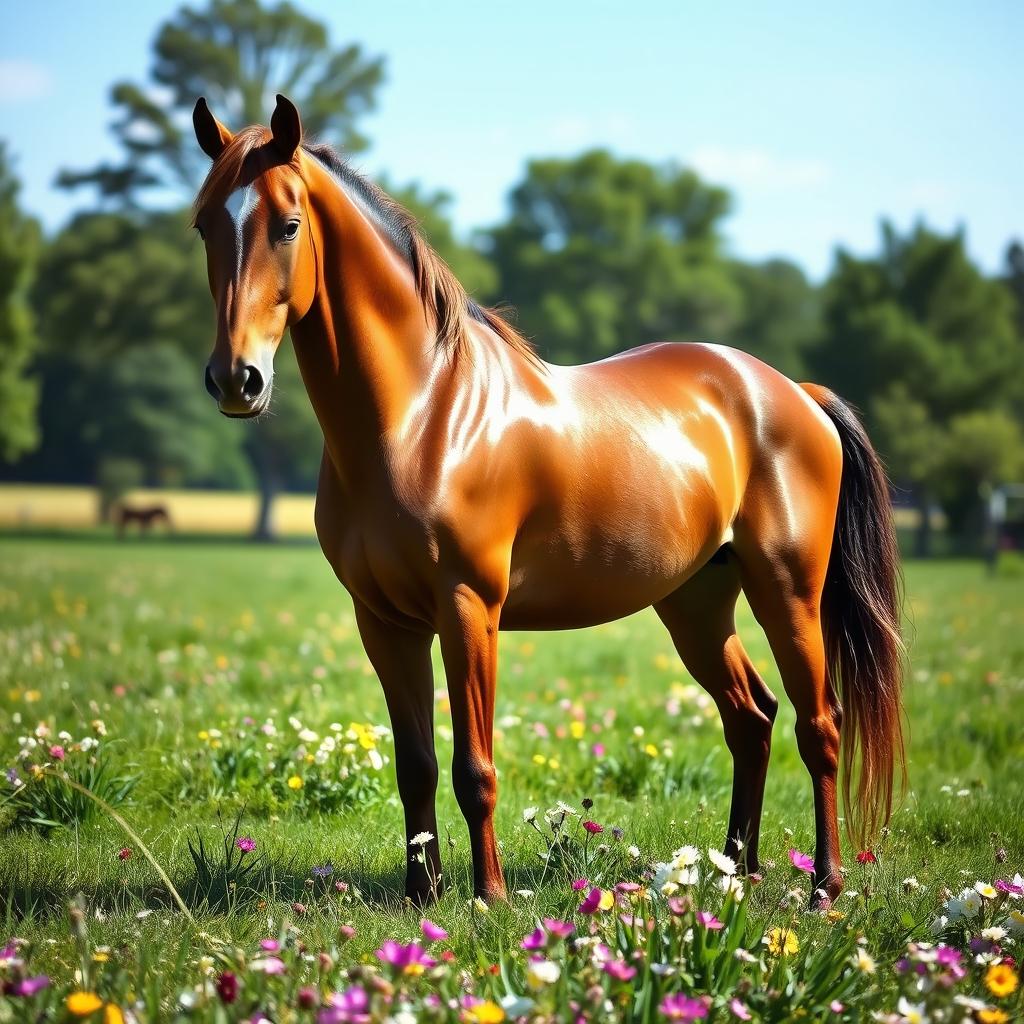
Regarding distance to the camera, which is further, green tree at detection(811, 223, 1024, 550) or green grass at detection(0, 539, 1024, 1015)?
green tree at detection(811, 223, 1024, 550)

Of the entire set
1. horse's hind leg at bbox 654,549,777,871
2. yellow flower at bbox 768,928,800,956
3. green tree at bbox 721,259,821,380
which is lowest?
yellow flower at bbox 768,928,800,956

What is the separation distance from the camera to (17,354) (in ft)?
114

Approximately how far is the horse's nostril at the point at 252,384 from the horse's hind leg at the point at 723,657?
2.05 m

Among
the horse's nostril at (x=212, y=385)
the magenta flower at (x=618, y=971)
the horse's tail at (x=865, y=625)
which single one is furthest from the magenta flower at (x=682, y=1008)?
the horse's tail at (x=865, y=625)

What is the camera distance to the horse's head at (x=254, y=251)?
297 cm

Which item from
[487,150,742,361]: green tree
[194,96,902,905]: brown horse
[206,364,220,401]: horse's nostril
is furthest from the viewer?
[487,150,742,361]: green tree

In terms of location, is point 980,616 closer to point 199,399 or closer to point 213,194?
point 213,194

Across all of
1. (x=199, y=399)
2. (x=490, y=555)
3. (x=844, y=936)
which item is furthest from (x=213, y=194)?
(x=199, y=399)

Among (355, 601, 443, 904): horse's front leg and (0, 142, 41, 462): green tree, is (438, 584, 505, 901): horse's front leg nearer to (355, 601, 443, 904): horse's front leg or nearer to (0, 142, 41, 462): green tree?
(355, 601, 443, 904): horse's front leg

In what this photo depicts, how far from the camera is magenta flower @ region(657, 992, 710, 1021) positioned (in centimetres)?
221

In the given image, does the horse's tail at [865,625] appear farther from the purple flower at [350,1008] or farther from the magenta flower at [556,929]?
the purple flower at [350,1008]

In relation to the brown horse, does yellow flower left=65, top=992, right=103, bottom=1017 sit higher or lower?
lower

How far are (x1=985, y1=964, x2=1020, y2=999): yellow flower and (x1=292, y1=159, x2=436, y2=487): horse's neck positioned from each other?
82.2 inches

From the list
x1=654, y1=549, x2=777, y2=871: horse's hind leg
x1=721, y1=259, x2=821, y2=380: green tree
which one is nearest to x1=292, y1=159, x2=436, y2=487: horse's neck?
x1=654, y1=549, x2=777, y2=871: horse's hind leg
